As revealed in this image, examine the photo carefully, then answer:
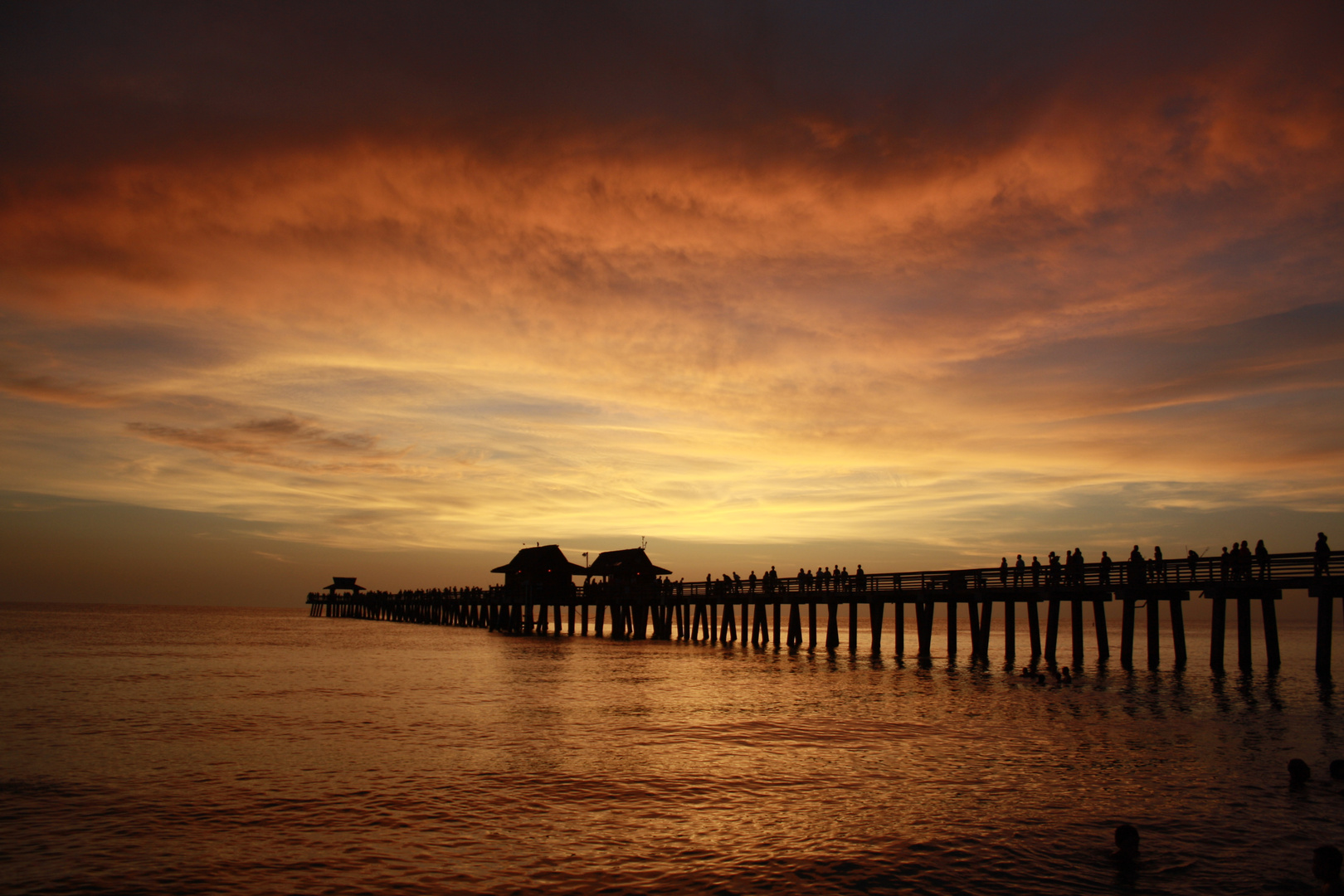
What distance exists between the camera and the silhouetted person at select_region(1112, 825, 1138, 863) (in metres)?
10.6

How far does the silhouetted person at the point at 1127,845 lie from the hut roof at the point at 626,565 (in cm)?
5618

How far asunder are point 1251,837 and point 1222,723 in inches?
408

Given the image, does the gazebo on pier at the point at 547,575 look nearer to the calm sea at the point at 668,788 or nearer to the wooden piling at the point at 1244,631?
the calm sea at the point at 668,788

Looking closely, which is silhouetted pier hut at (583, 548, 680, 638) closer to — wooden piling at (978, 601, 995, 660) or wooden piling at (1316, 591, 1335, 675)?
wooden piling at (978, 601, 995, 660)

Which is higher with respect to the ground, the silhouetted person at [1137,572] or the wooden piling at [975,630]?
the silhouetted person at [1137,572]

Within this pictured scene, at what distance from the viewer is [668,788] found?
14.4 metres

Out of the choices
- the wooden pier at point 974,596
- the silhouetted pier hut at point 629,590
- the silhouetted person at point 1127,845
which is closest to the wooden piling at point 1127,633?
the wooden pier at point 974,596

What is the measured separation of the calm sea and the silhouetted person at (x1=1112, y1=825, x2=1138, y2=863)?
23cm

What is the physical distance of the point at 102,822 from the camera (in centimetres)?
1232

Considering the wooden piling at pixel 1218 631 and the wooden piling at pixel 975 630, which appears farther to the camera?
the wooden piling at pixel 975 630

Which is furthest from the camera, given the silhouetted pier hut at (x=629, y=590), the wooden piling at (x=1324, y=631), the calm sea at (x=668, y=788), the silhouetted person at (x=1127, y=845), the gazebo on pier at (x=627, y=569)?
the gazebo on pier at (x=627, y=569)

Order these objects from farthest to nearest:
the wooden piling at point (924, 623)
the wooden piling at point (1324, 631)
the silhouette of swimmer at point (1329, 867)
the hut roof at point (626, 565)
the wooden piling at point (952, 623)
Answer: the hut roof at point (626, 565)
the wooden piling at point (924, 623)
the wooden piling at point (952, 623)
the wooden piling at point (1324, 631)
the silhouette of swimmer at point (1329, 867)

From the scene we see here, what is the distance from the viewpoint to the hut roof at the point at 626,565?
6669 centimetres

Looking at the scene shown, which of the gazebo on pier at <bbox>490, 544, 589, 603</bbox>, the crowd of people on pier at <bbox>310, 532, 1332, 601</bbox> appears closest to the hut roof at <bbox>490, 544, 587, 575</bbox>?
the gazebo on pier at <bbox>490, 544, 589, 603</bbox>
